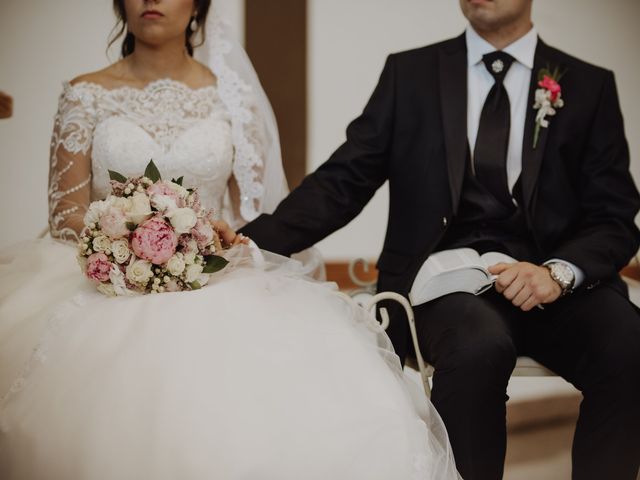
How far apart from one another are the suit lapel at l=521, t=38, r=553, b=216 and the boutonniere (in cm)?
1

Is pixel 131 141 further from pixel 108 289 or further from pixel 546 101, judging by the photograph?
pixel 546 101

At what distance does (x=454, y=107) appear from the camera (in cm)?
242

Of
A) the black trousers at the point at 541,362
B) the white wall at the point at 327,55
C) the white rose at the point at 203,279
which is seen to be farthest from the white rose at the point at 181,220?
the white wall at the point at 327,55

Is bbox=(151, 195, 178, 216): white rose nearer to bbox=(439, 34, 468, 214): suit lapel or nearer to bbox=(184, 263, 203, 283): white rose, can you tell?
bbox=(184, 263, 203, 283): white rose

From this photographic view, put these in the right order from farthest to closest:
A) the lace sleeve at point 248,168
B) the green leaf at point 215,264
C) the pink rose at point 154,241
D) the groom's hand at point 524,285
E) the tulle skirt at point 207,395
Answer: the lace sleeve at point 248,168 < the groom's hand at point 524,285 < the green leaf at point 215,264 < the pink rose at point 154,241 < the tulle skirt at point 207,395

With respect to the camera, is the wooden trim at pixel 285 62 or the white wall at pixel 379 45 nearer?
the wooden trim at pixel 285 62

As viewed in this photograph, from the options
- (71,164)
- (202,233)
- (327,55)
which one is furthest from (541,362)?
(327,55)

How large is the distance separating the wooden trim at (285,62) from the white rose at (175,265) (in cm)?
244

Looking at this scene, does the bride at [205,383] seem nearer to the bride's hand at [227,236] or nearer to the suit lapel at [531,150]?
the bride's hand at [227,236]

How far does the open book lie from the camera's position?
218 cm

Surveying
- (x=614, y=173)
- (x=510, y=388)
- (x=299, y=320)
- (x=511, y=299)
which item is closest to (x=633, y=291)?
(x=510, y=388)

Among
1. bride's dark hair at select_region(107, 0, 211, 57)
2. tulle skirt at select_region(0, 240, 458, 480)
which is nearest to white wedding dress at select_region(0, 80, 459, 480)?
tulle skirt at select_region(0, 240, 458, 480)

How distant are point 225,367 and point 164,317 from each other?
0.18 metres

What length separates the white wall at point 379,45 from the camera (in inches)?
178
